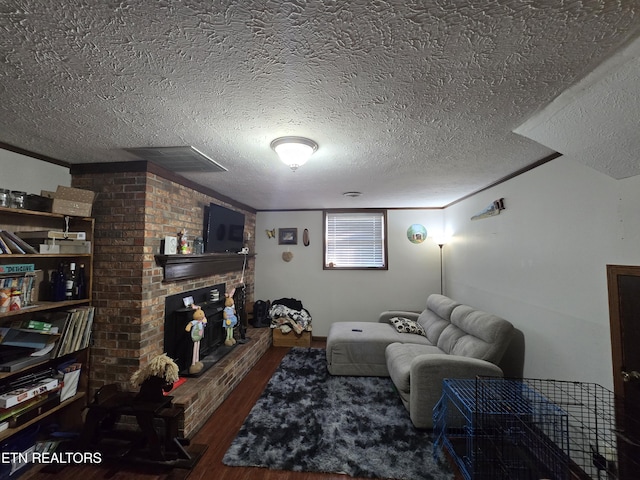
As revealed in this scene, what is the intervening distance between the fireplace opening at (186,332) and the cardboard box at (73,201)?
1.04 meters

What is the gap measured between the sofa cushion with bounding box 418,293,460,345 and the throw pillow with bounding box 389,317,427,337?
7cm

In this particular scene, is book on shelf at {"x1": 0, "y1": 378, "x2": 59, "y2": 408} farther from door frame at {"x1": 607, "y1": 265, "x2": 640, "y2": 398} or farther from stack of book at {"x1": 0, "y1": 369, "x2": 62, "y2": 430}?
door frame at {"x1": 607, "y1": 265, "x2": 640, "y2": 398}

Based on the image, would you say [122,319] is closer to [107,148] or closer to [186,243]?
[186,243]

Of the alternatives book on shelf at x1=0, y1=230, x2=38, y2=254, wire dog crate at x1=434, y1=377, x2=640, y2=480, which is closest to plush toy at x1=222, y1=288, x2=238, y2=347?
book on shelf at x1=0, y1=230, x2=38, y2=254

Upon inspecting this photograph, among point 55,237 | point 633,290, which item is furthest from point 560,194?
point 55,237

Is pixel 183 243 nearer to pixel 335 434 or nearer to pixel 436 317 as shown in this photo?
pixel 335 434

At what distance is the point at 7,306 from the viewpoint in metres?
1.75

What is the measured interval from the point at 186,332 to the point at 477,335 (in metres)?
2.94

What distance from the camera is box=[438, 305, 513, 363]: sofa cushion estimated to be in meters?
2.46

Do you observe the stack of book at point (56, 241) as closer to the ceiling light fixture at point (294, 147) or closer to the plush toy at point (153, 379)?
the plush toy at point (153, 379)

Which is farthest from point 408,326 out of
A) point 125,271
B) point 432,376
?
point 125,271

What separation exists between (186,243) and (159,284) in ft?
1.71

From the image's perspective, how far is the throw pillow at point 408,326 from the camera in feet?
12.4

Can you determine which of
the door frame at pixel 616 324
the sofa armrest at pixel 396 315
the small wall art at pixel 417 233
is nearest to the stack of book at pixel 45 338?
the sofa armrest at pixel 396 315
